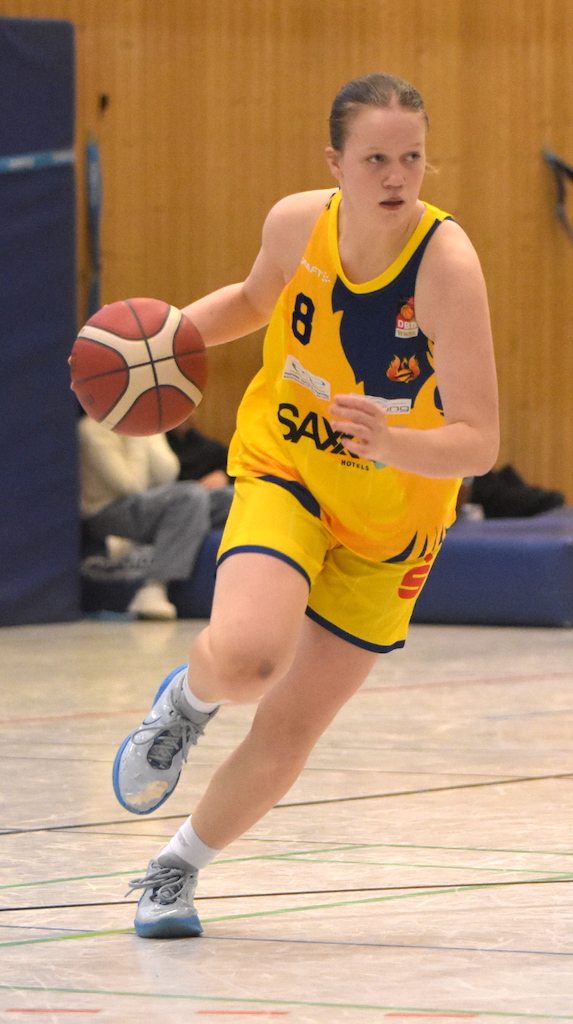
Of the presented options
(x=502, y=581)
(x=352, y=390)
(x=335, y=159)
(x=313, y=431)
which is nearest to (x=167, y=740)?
(x=313, y=431)

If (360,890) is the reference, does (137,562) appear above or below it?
below

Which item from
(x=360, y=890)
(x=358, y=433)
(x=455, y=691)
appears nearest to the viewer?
(x=358, y=433)

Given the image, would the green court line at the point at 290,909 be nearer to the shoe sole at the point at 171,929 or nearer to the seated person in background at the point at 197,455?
the shoe sole at the point at 171,929

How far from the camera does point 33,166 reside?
7.90 m

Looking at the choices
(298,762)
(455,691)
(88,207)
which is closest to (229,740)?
(455,691)

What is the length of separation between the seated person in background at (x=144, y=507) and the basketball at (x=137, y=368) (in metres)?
5.06

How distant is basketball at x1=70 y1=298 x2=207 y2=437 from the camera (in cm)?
311

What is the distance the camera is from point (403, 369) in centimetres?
280

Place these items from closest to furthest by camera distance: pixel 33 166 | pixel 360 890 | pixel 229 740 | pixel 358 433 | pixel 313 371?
pixel 358 433 < pixel 313 371 < pixel 360 890 < pixel 229 740 < pixel 33 166

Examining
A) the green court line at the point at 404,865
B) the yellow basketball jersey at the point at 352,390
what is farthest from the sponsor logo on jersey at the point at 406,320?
the green court line at the point at 404,865

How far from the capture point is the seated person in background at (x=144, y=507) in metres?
8.23

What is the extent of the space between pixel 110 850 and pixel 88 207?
268 inches

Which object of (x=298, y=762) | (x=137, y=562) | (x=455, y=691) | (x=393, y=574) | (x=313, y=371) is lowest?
(x=137, y=562)

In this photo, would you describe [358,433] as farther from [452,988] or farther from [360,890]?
[360,890]
